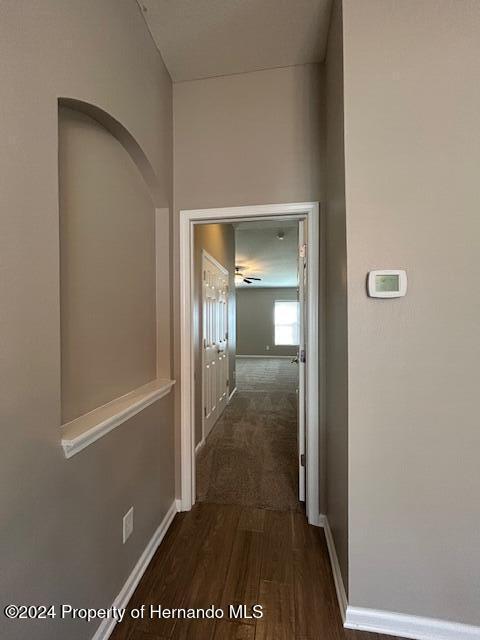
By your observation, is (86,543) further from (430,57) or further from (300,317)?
(430,57)

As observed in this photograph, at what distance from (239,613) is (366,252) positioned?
5.46 ft

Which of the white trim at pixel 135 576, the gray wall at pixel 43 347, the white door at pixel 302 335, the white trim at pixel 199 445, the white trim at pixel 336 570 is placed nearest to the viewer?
the gray wall at pixel 43 347

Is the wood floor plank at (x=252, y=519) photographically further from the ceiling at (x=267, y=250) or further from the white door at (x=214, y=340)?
the ceiling at (x=267, y=250)

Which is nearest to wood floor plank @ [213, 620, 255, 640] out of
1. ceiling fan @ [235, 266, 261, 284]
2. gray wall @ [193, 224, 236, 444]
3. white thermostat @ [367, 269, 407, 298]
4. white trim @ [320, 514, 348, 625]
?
white trim @ [320, 514, 348, 625]

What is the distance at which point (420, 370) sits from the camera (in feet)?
3.92

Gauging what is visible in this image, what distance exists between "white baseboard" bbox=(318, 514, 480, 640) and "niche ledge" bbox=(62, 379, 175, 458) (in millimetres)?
1262

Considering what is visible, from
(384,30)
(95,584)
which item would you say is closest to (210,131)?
(384,30)

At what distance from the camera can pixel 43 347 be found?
89 cm

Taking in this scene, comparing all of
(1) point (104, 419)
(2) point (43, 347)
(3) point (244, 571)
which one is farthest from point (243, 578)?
(2) point (43, 347)

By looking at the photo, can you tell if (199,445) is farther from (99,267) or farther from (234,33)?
(234,33)

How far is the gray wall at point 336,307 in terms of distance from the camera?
51.4 inches

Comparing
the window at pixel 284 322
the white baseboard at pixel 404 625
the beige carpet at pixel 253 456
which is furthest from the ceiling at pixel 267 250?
the white baseboard at pixel 404 625

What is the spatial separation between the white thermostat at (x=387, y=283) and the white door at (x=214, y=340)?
216 cm

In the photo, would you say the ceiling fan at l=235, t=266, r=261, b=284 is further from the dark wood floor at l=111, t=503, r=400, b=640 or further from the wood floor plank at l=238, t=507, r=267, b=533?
the dark wood floor at l=111, t=503, r=400, b=640
